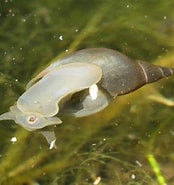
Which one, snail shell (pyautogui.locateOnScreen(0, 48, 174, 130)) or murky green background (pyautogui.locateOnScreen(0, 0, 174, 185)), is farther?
murky green background (pyautogui.locateOnScreen(0, 0, 174, 185))

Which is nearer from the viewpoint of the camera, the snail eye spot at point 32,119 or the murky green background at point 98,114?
the snail eye spot at point 32,119

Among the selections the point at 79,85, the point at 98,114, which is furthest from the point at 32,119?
the point at 98,114

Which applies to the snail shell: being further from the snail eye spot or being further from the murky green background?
the murky green background

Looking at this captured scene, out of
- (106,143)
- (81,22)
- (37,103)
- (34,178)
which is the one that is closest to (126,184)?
(106,143)

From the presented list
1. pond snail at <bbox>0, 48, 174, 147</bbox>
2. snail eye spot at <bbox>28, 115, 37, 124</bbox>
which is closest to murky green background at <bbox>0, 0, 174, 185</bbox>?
pond snail at <bbox>0, 48, 174, 147</bbox>

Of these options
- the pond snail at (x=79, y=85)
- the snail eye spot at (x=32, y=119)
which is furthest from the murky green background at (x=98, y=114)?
the snail eye spot at (x=32, y=119)

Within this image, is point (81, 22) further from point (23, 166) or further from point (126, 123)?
point (23, 166)

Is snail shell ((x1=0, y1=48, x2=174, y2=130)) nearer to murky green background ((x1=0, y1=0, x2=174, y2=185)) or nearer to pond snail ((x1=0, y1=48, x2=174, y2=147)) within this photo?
pond snail ((x1=0, y1=48, x2=174, y2=147))

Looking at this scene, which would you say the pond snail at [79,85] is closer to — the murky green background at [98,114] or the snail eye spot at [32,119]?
the snail eye spot at [32,119]

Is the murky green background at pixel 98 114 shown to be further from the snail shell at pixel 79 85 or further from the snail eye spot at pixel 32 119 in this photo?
the snail eye spot at pixel 32 119
